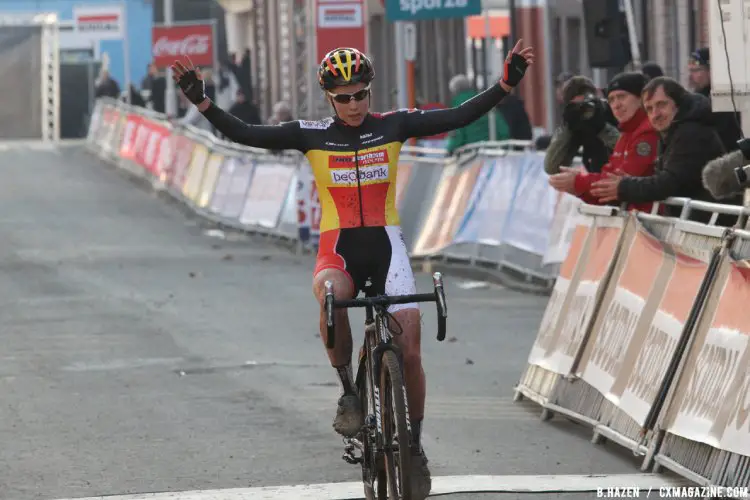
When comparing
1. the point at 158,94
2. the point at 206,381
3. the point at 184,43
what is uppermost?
the point at 184,43

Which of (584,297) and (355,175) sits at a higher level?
(355,175)

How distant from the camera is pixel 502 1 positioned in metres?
32.2

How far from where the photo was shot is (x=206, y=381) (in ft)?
43.0

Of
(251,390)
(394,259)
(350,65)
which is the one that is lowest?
(251,390)

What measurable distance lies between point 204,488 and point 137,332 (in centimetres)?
706

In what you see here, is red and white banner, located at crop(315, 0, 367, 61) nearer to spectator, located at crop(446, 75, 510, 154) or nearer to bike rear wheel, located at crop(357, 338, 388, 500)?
spectator, located at crop(446, 75, 510, 154)

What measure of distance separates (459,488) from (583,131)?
494 cm

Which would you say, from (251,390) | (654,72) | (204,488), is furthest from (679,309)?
(654,72)

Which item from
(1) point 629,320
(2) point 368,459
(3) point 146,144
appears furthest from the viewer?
(3) point 146,144

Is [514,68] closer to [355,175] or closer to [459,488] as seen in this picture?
[355,175]

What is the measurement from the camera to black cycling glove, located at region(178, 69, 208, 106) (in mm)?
8641

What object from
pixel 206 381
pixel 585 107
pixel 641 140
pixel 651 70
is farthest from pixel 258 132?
pixel 651 70

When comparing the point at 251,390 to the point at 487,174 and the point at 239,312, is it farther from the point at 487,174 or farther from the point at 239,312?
the point at 487,174

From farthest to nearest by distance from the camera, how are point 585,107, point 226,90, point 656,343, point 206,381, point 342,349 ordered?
point 226,90 → point 585,107 → point 206,381 → point 656,343 → point 342,349
